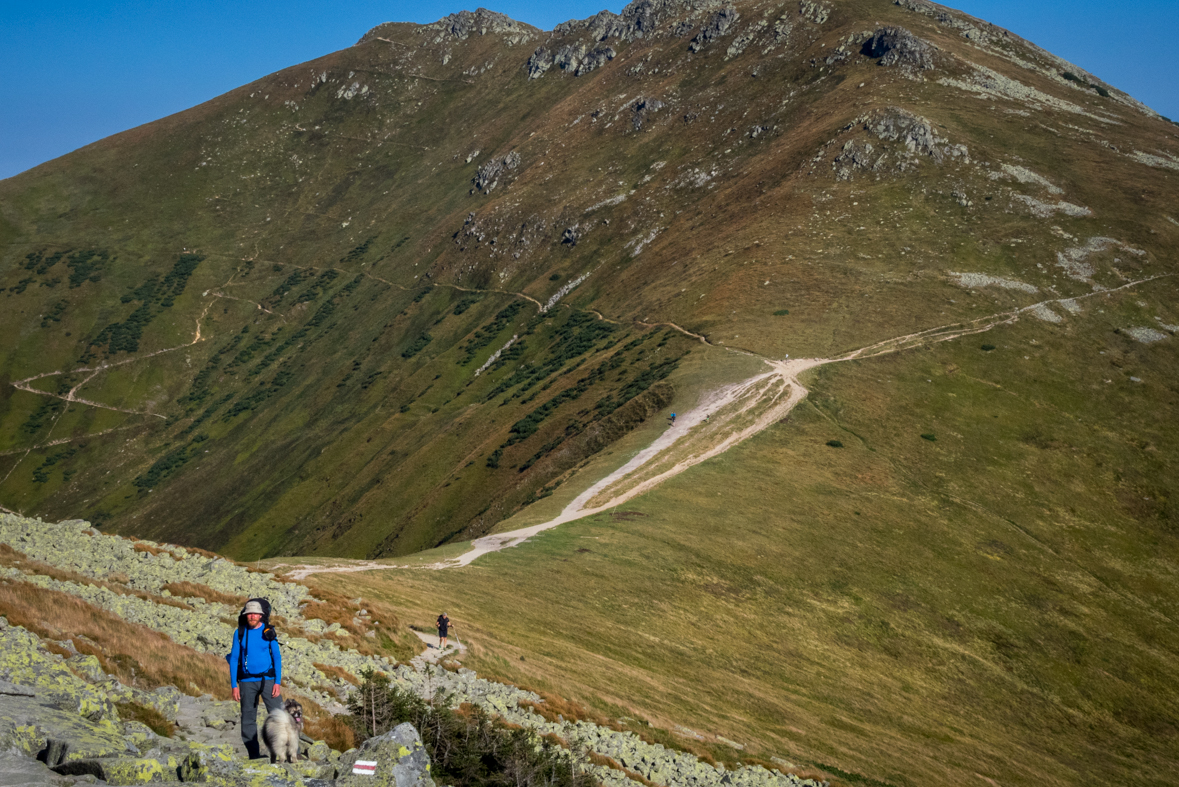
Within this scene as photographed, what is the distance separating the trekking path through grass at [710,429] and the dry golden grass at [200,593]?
70.5ft

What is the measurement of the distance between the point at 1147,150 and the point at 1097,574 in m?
129

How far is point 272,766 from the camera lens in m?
12.1

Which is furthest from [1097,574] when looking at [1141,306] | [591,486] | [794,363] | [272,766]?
[272,766]

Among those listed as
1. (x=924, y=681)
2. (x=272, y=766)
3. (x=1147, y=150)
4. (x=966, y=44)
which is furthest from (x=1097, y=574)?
(x=966, y=44)

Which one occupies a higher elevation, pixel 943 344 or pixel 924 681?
pixel 943 344

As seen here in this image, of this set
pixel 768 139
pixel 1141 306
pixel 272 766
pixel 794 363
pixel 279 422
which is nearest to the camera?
pixel 272 766

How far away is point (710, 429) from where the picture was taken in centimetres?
7919

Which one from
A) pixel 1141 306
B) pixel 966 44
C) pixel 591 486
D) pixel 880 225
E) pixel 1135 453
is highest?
pixel 966 44

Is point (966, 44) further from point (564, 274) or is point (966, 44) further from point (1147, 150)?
point (564, 274)

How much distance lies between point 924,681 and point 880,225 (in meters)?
103

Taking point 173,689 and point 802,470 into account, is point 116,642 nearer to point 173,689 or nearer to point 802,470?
point 173,689

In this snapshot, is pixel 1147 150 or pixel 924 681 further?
pixel 1147 150

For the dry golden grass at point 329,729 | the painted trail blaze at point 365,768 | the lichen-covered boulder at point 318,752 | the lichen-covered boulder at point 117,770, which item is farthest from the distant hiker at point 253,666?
the lichen-covered boulder at point 117,770

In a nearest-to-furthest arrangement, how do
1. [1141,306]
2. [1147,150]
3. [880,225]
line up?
Result: [1141,306] → [880,225] → [1147,150]
